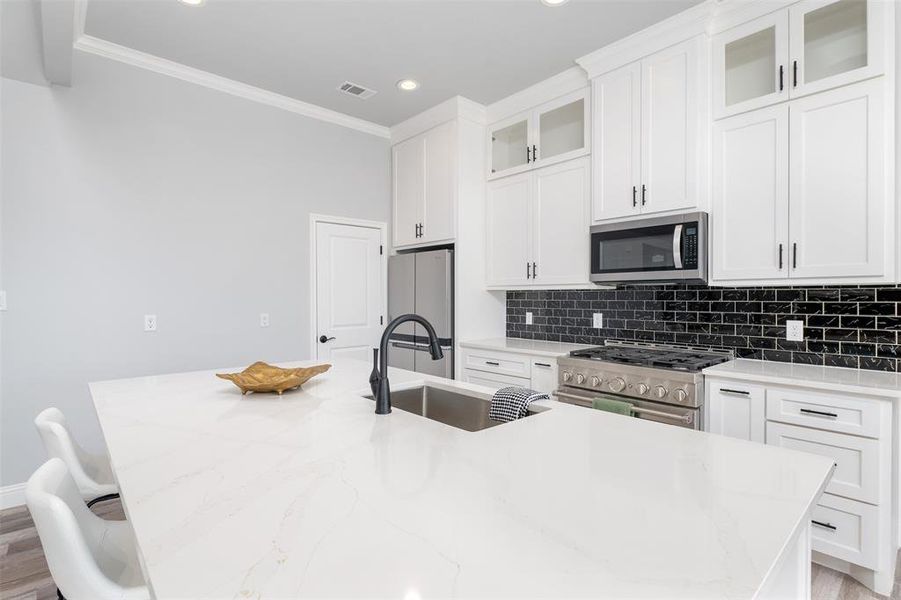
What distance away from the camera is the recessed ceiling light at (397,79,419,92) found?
347 centimetres

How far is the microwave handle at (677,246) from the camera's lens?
8.93 feet

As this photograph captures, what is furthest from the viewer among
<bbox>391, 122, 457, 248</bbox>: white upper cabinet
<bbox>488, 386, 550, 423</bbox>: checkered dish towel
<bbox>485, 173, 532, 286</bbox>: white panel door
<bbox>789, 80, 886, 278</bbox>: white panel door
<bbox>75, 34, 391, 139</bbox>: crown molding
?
<bbox>391, 122, 457, 248</bbox>: white upper cabinet

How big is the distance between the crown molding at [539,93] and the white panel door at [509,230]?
536mm

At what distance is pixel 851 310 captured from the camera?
2453mm

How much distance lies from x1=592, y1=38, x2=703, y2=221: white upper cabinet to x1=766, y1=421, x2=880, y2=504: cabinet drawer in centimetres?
133

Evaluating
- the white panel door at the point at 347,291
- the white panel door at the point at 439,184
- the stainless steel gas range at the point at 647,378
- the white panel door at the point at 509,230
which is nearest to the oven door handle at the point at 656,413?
the stainless steel gas range at the point at 647,378

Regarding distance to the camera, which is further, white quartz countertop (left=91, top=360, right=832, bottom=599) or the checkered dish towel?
the checkered dish towel

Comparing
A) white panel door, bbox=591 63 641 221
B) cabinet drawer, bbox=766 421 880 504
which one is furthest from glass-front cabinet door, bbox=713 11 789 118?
cabinet drawer, bbox=766 421 880 504

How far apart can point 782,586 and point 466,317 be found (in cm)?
306

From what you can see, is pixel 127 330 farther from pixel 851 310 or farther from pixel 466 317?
pixel 851 310

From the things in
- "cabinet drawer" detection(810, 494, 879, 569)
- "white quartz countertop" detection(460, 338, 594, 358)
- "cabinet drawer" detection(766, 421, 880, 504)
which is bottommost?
"cabinet drawer" detection(810, 494, 879, 569)

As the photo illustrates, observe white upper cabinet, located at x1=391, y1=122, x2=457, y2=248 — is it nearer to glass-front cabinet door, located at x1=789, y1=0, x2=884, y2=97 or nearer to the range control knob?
the range control knob

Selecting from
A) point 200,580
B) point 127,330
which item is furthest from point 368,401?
point 127,330

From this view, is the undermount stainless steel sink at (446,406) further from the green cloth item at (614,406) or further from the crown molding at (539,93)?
the crown molding at (539,93)
